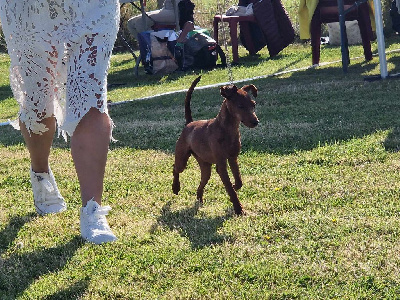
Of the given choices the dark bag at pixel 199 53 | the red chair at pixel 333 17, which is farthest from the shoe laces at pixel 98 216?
the dark bag at pixel 199 53

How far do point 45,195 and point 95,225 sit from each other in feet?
2.52

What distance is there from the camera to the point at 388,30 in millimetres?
13969

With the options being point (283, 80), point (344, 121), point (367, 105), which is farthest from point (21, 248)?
point (283, 80)

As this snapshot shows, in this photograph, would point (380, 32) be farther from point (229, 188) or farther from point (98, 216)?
point (98, 216)

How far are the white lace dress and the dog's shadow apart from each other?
2.33ft

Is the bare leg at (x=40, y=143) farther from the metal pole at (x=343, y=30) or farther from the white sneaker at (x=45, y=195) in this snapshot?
the metal pole at (x=343, y=30)

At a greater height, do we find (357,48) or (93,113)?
(93,113)

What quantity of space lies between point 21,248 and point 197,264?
96 centimetres

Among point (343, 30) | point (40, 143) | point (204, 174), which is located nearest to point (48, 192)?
point (40, 143)

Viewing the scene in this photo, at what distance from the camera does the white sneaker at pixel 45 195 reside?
411cm

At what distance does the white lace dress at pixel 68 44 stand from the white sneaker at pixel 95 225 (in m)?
0.38

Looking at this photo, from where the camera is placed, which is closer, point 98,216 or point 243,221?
point 98,216

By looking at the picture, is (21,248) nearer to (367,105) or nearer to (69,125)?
(69,125)

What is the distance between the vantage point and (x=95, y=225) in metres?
3.48
